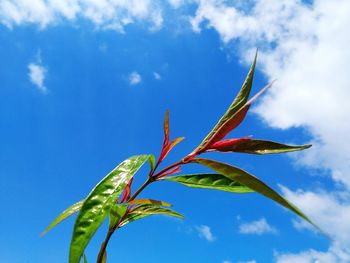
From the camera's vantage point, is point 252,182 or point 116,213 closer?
point 252,182

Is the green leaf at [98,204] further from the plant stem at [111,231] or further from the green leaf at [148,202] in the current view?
the green leaf at [148,202]

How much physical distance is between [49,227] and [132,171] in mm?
351

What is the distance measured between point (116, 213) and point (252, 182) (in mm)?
559

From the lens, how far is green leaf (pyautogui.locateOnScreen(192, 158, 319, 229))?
3.30ft

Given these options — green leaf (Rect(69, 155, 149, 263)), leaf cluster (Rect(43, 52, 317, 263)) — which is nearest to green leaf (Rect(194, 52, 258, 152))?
leaf cluster (Rect(43, 52, 317, 263))

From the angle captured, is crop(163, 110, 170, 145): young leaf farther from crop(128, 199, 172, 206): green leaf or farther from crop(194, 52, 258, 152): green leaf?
crop(128, 199, 172, 206): green leaf

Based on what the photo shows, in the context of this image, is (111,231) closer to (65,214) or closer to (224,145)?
(65,214)

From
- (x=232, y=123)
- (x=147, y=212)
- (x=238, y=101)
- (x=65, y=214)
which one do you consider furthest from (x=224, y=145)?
(x=65, y=214)

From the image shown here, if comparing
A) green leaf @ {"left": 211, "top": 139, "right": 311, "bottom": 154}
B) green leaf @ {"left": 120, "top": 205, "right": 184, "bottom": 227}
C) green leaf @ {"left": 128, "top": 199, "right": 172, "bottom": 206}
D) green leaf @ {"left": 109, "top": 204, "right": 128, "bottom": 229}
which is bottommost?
green leaf @ {"left": 109, "top": 204, "right": 128, "bottom": 229}

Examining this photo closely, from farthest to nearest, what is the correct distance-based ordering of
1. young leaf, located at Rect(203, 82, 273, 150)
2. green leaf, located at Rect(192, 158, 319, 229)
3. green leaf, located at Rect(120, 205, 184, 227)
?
green leaf, located at Rect(120, 205, 184, 227), young leaf, located at Rect(203, 82, 273, 150), green leaf, located at Rect(192, 158, 319, 229)

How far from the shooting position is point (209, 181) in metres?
1.57

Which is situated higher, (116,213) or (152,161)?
(152,161)

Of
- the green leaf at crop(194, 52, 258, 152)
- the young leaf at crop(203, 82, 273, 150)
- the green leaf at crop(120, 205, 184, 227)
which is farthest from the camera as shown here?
A: the green leaf at crop(120, 205, 184, 227)

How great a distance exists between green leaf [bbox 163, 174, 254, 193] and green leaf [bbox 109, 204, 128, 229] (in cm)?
20
